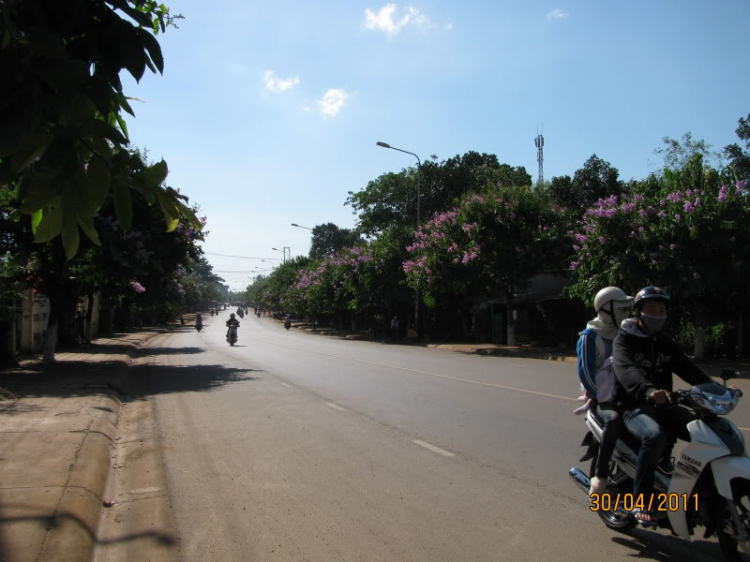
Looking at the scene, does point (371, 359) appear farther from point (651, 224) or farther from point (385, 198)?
point (385, 198)

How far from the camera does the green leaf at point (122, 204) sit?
8.15 feet

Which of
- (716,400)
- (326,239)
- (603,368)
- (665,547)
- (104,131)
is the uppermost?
(326,239)

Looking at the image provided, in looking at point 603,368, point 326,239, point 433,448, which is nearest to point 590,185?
point 433,448

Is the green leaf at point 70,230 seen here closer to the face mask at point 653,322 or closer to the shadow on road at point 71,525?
the shadow on road at point 71,525

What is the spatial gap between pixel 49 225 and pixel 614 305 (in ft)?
12.2

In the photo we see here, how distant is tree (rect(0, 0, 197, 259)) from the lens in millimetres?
2289

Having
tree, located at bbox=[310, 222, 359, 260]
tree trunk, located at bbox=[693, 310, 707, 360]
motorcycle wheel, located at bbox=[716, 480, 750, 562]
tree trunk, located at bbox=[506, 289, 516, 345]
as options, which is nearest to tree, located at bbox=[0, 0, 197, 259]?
motorcycle wheel, located at bbox=[716, 480, 750, 562]

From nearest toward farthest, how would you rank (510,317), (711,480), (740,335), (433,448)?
(711,480) < (433,448) < (740,335) < (510,317)

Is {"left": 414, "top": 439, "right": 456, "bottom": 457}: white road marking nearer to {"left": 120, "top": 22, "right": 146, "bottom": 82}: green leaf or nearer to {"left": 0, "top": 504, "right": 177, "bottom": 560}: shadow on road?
{"left": 0, "top": 504, "right": 177, "bottom": 560}: shadow on road

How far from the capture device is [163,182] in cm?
288

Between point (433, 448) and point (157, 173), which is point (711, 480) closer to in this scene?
point (157, 173)

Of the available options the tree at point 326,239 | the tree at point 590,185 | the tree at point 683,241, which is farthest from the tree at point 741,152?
the tree at point 326,239

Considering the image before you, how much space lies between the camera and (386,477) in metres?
6.02

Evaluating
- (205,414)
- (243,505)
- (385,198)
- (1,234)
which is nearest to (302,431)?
(205,414)
